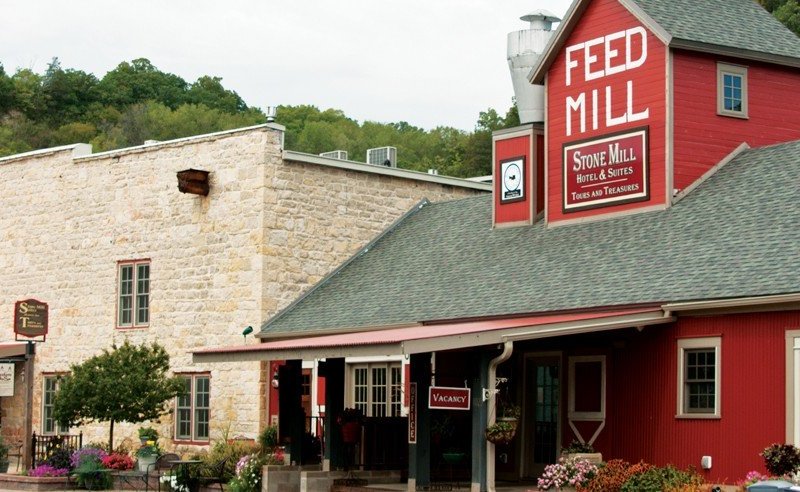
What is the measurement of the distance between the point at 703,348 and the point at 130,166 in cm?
1734

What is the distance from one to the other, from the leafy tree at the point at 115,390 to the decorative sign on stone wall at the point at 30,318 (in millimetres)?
2536

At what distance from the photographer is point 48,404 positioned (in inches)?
1419

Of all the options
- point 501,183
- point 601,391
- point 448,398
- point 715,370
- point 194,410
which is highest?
point 501,183

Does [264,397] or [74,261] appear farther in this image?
[74,261]

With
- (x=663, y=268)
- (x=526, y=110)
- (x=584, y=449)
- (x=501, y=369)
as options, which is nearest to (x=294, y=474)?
(x=501, y=369)

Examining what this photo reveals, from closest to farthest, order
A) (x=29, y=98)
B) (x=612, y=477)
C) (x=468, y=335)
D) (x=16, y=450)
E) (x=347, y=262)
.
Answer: (x=612, y=477), (x=468, y=335), (x=347, y=262), (x=16, y=450), (x=29, y=98)

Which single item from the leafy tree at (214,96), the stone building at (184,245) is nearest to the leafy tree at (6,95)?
the leafy tree at (214,96)

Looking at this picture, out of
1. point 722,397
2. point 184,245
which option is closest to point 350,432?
point 722,397

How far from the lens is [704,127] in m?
25.8

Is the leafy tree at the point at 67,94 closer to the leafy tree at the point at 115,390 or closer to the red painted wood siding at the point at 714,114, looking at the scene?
the leafy tree at the point at 115,390

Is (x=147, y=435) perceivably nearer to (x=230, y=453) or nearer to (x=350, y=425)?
(x=230, y=453)

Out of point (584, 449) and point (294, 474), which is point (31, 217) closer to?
point (294, 474)

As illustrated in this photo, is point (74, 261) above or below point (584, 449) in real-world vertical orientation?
above

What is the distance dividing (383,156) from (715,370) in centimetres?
1694
